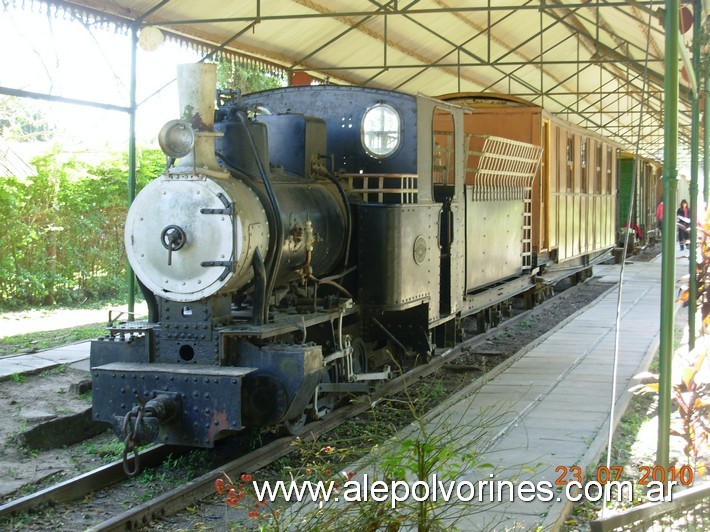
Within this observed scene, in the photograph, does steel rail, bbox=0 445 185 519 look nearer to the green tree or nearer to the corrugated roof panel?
the corrugated roof panel

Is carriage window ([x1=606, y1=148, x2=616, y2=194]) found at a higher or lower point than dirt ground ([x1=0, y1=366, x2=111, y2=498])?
higher

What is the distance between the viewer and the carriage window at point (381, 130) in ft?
25.7

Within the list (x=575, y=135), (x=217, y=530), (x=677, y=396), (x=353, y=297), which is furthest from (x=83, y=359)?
(x=575, y=135)

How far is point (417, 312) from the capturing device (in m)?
8.52

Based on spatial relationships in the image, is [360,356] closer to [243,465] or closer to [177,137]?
[243,465]

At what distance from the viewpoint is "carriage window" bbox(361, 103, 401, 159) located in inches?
309

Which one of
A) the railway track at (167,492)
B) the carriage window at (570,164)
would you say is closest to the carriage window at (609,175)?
the carriage window at (570,164)

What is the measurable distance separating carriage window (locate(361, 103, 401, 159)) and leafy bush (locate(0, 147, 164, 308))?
7850 mm

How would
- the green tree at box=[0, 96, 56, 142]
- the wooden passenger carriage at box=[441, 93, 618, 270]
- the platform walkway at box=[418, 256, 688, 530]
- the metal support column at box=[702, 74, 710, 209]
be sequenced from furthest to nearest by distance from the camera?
1. the green tree at box=[0, 96, 56, 142]
2. the wooden passenger carriage at box=[441, 93, 618, 270]
3. the metal support column at box=[702, 74, 710, 209]
4. the platform walkway at box=[418, 256, 688, 530]

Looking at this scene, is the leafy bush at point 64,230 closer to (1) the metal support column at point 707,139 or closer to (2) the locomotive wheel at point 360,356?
(2) the locomotive wheel at point 360,356

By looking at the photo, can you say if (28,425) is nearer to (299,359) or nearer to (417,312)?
(299,359)

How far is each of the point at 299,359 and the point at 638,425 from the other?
3070 millimetres

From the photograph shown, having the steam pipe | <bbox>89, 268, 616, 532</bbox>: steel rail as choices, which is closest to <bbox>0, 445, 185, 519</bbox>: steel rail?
<bbox>89, 268, 616, 532</bbox>: steel rail

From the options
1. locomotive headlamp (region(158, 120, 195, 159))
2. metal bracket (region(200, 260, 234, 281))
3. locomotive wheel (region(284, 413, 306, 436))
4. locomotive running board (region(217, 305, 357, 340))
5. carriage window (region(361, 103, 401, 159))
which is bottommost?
locomotive wheel (region(284, 413, 306, 436))
